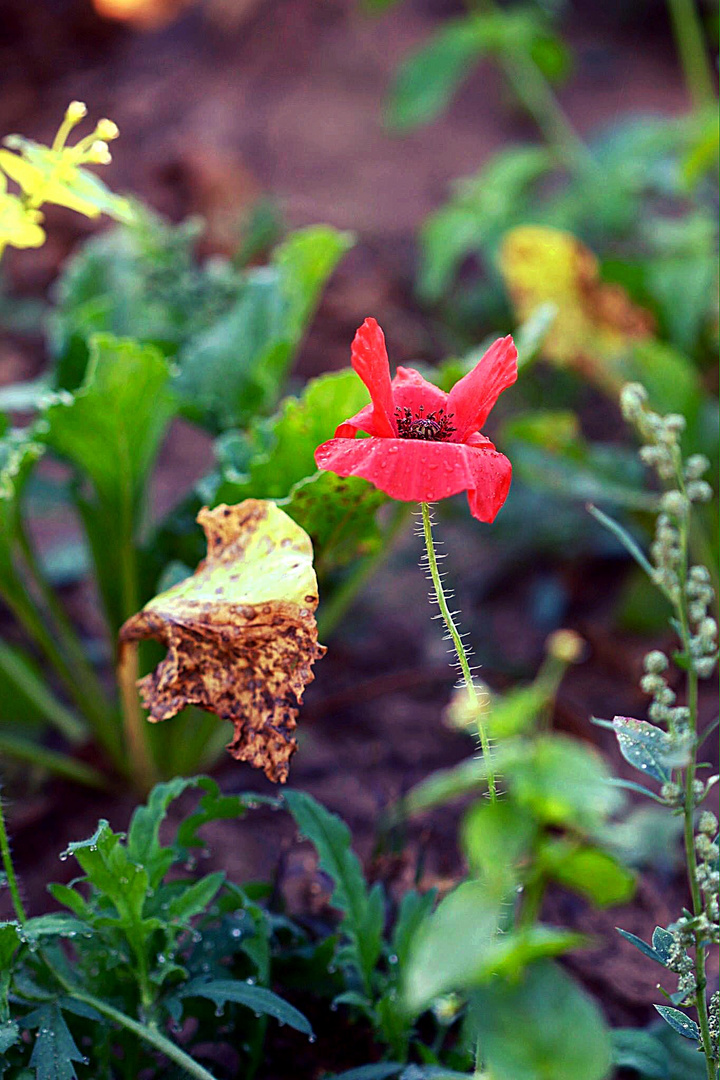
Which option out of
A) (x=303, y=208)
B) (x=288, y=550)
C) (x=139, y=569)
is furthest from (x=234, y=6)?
(x=288, y=550)

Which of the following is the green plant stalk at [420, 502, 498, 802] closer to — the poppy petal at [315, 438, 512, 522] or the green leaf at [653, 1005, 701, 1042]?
the poppy petal at [315, 438, 512, 522]

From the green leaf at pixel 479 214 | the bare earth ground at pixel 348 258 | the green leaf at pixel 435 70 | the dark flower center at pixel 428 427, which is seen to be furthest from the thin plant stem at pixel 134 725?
the green leaf at pixel 435 70

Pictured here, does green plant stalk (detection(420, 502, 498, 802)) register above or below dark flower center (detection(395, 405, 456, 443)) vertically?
below

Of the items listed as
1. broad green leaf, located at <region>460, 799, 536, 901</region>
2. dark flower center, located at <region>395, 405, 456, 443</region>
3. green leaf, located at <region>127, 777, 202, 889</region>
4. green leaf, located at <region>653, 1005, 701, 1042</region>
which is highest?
dark flower center, located at <region>395, 405, 456, 443</region>

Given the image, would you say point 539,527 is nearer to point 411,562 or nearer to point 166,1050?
point 411,562

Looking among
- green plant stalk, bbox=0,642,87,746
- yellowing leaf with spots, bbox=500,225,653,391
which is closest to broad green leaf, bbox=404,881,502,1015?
green plant stalk, bbox=0,642,87,746
